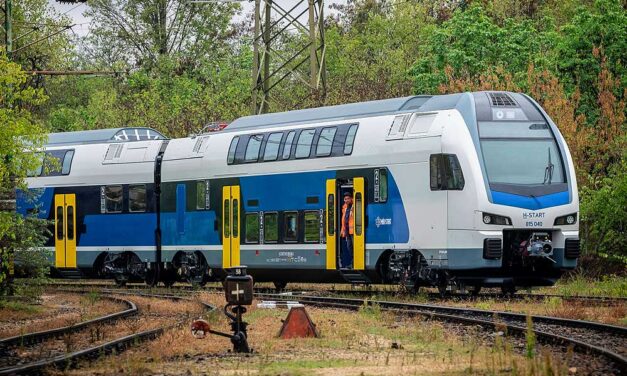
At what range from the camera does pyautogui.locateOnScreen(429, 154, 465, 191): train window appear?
23.7 m

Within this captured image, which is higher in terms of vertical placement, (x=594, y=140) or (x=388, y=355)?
(x=594, y=140)

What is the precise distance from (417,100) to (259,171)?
4.47m

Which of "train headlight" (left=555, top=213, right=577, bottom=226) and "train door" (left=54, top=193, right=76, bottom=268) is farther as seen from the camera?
"train door" (left=54, top=193, right=76, bottom=268)

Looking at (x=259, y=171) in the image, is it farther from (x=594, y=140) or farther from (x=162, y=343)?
(x=162, y=343)

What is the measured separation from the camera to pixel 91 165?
33.7 meters

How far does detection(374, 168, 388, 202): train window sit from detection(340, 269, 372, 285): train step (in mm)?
1581

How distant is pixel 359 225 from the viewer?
2594 cm

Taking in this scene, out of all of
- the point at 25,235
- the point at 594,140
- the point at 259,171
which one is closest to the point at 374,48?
the point at 594,140

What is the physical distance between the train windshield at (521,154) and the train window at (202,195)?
8583 mm

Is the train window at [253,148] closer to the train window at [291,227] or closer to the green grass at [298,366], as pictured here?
the train window at [291,227]

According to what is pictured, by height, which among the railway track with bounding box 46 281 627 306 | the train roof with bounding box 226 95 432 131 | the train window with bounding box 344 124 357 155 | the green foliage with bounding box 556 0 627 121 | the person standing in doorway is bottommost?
the railway track with bounding box 46 281 627 306

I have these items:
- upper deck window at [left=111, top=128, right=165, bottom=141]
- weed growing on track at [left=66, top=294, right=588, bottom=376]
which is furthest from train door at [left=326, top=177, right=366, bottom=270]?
upper deck window at [left=111, top=128, right=165, bottom=141]

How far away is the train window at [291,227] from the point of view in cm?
2776

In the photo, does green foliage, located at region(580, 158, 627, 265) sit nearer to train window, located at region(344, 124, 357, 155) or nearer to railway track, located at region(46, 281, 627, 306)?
railway track, located at region(46, 281, 627, 306)
